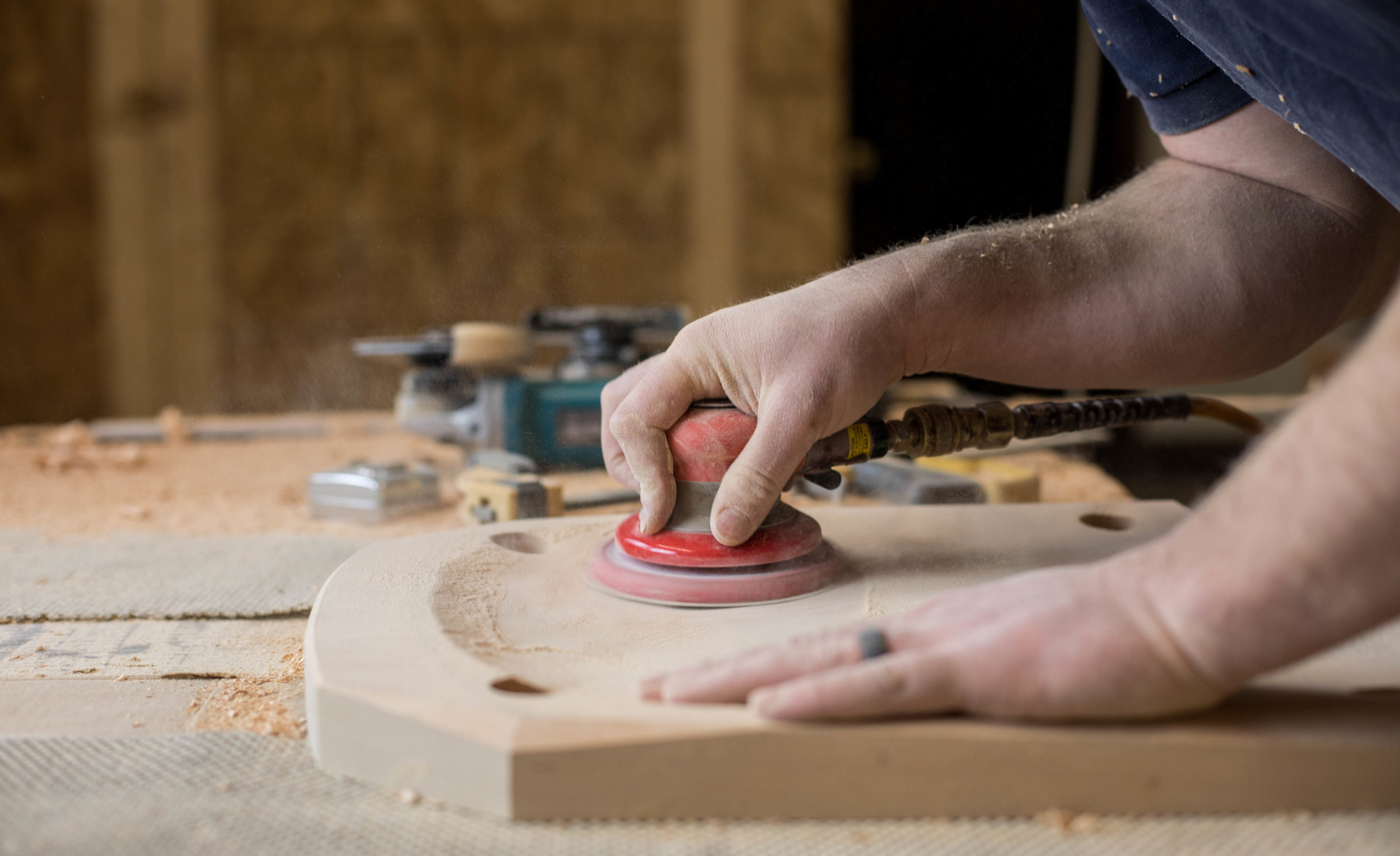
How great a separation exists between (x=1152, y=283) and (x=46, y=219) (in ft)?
13.9

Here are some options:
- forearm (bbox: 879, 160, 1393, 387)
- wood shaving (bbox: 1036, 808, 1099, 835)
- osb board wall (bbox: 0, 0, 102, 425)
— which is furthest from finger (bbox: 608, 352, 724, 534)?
osb board wall (bbox: 0, 0, 102, 425)

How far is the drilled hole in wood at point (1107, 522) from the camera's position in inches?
48.7

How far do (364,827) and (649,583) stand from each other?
378mm

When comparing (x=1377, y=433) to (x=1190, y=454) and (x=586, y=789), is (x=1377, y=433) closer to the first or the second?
(x=586, y=789)

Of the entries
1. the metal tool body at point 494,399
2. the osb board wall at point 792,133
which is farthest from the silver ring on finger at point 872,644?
the osb board wall at point 792,133

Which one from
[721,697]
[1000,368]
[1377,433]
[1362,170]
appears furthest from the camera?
[1000,368]

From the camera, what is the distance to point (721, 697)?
694 millimetres

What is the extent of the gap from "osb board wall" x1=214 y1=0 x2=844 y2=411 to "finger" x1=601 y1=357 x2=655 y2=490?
3.16 metres

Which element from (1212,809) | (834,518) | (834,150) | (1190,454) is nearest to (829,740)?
(1212,809)

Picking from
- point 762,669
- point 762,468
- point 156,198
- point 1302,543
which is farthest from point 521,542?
point 156,198

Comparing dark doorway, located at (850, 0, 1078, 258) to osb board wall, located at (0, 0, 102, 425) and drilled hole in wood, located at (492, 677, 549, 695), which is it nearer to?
osb board wall, located at (0, 0, 102, 425)

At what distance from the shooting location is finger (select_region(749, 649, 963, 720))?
65cm

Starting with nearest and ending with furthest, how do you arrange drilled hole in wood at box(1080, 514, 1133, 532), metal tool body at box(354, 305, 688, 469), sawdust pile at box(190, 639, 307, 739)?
sawdust pile at box(190, 639, 307, 739) → drilled hole in wood at box(1080, 514, 1133, 532) → metal tool body at box(354, 305, 688, 469)

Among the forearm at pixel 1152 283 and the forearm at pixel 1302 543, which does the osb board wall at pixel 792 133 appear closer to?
the forearm at pixel 1152 283
